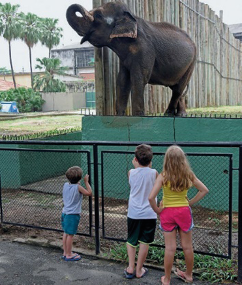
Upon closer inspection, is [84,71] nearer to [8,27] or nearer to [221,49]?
[8,27]

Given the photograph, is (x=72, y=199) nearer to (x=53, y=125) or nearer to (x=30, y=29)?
(x=53, y=125)

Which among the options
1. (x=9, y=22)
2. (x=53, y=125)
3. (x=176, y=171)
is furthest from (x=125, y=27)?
(x=9, y=22)

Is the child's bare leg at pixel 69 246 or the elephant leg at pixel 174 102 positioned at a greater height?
the elephant leg at pixel 174 102

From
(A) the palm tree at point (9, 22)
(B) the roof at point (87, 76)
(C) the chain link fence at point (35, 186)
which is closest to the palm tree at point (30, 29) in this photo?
(A) the palm tree at point (9, 22)

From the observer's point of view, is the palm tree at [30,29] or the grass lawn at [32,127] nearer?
the grass lawn at [32,127]

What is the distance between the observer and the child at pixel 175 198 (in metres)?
3.14

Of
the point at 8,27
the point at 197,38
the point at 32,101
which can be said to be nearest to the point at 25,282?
the point at 197,38

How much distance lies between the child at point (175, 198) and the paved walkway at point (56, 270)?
14.2 inches

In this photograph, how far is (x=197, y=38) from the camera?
9750mm

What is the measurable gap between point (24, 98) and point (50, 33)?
62.4ft

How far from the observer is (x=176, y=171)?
10.3ft

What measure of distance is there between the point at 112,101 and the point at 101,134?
26.5 inches

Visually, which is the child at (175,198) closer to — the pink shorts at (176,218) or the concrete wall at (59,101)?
the pink shorts at (176,218)

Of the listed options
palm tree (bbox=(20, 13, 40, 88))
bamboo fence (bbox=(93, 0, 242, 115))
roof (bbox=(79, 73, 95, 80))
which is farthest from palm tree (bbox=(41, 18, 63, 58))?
bamboo fence (bbox=(93, 0, 242, 115))
